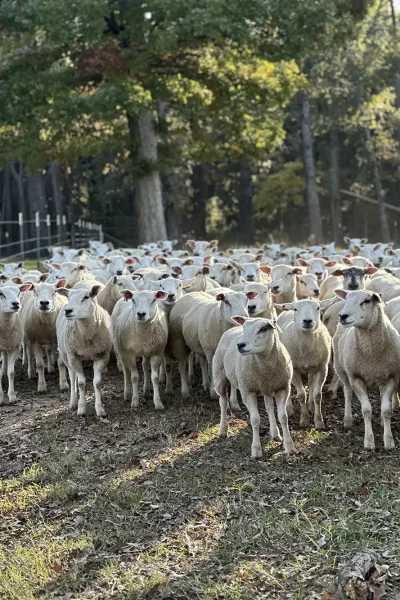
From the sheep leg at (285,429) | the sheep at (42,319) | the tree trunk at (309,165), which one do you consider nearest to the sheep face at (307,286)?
the sheep at (42,319)

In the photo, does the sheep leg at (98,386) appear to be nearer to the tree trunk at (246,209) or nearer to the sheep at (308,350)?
the sheep at (308,350)

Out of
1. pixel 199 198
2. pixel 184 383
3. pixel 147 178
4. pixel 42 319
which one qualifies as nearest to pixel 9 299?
pixel 42 319

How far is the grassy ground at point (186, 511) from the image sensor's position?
5816mm

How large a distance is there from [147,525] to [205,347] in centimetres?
392

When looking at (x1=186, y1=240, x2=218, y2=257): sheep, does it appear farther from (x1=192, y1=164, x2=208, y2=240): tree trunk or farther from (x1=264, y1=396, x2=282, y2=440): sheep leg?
(x1=192, y1=164, x2=208, y2=240): tree trunk

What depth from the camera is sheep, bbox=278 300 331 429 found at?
29.1ft

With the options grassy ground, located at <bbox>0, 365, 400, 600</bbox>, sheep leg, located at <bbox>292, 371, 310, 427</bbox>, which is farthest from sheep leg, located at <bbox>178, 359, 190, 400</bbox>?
sheep leg, located at <bbox>292, 371, 310, 427</bbox>

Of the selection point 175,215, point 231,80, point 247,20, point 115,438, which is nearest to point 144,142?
point 231,80

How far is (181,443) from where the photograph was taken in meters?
8.77

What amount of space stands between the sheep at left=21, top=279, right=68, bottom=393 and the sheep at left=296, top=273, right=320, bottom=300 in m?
3.31

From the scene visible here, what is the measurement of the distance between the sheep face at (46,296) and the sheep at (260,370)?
348 centimetres

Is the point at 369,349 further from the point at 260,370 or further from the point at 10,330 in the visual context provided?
the point at 10,330

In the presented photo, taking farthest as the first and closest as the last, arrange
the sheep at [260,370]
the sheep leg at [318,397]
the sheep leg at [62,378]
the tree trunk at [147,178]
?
1. the tree trunk at [147,178]
2. the sheep leg at [62,378]
3. the sheep leg at [318,397]
4. the sheep at [260,370]

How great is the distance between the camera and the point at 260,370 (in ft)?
27.0
